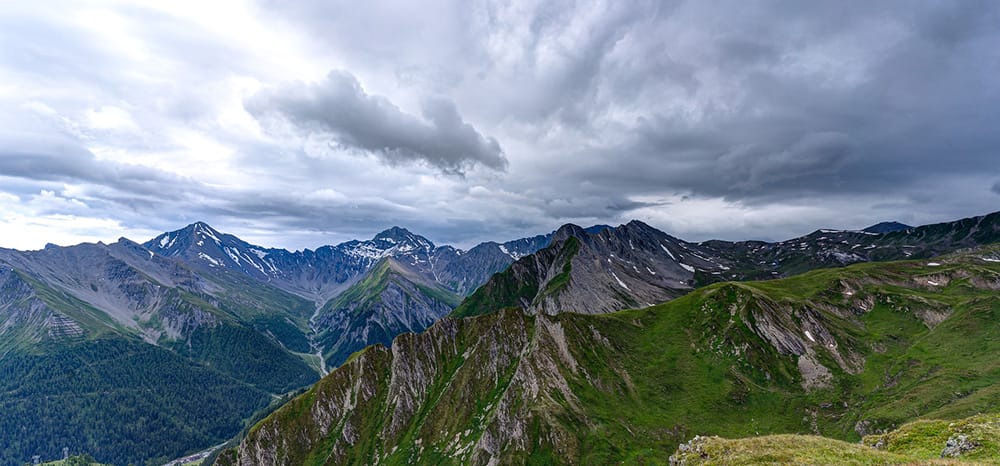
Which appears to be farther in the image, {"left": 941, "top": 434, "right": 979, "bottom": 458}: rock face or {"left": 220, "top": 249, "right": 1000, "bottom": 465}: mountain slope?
{"left": 220, "top": 249, "right": 1000, "bottom": 465}: mountain slope

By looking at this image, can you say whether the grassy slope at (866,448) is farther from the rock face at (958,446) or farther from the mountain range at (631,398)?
the mountain range at (631,398)

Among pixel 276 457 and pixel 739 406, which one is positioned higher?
pixel 739 406

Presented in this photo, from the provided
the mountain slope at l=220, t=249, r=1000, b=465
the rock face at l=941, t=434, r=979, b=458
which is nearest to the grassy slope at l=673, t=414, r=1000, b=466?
the rock face at l=941, t=434, r=979, b=458

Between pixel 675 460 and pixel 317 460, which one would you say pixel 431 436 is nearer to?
pixel 317 460

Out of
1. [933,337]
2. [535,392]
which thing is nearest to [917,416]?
[933,337]

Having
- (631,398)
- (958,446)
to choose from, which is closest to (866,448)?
(958,446)

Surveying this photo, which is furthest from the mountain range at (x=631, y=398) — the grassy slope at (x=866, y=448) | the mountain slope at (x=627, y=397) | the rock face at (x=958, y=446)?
the rock face at (x=958, y=446)

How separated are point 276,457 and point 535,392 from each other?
119m

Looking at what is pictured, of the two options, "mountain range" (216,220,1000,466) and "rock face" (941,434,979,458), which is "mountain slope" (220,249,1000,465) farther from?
"rock face" (941,434,979,458)

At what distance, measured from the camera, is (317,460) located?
182125 mm

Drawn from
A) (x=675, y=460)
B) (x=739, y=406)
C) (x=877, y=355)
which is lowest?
(x=739, y=406)

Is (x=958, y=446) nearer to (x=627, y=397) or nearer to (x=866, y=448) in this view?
(x=866, y=448)

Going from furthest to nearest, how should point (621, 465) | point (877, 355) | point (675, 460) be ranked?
point (877, 355) < point (621, 465) < point (675, 460)

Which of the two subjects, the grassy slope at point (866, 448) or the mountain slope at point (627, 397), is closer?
the grassy slope at point (866, 448)
